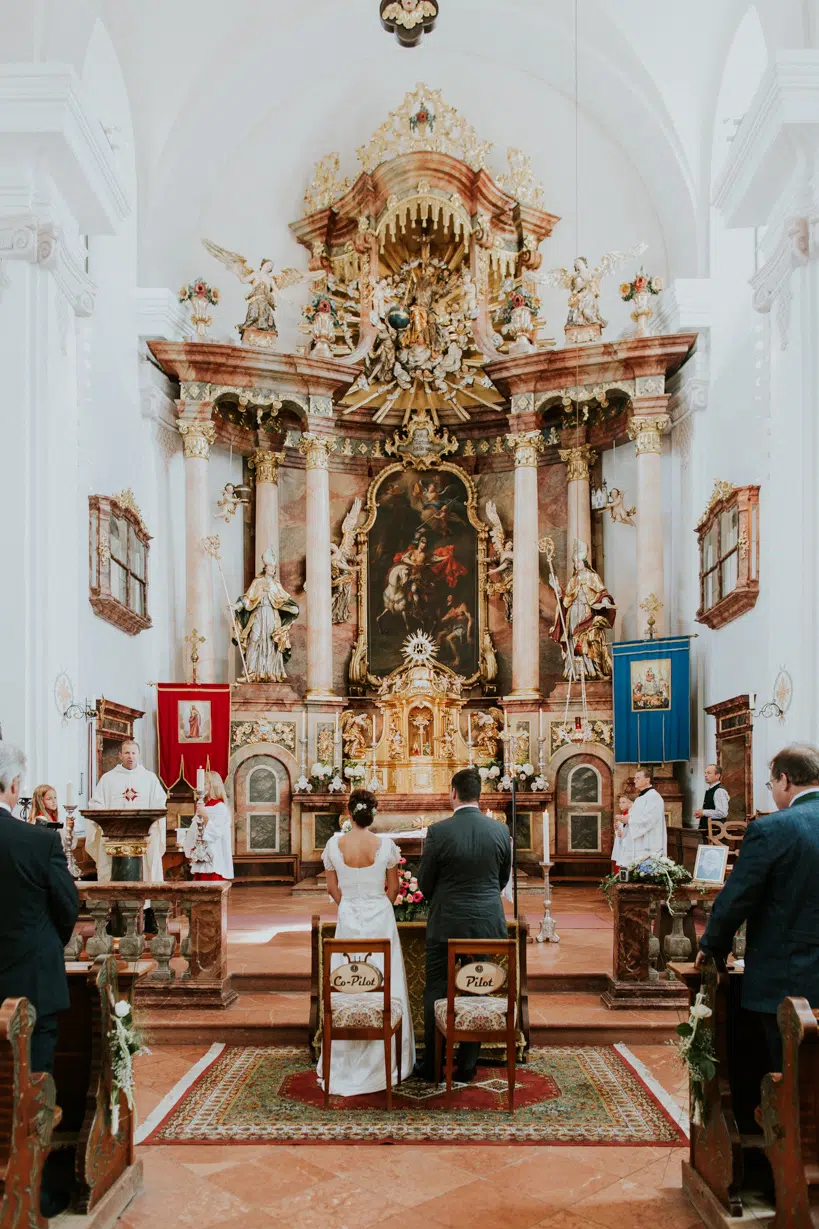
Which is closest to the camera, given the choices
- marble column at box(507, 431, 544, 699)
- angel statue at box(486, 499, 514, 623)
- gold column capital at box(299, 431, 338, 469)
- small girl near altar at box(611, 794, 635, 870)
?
small girl near altar at box(611, 794, 635, 870)

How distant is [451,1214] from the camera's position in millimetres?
5262

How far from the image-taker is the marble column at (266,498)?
58.4ft

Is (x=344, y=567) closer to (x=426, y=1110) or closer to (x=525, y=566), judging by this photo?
(x=525, y=566)

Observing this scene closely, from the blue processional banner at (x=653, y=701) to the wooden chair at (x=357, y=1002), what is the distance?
9.34m

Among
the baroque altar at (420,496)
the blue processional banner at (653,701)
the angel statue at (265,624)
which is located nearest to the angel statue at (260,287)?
the baroque altar at (420,496)

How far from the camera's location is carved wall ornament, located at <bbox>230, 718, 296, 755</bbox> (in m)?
16.5

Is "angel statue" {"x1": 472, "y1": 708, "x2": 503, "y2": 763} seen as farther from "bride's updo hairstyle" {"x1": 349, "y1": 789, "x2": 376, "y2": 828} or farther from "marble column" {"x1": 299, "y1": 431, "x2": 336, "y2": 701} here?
"bride's updo hairstyle" {"x1": 349, "y1": 789, "x2": 376, "y2": 828}

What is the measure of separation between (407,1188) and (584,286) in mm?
13358

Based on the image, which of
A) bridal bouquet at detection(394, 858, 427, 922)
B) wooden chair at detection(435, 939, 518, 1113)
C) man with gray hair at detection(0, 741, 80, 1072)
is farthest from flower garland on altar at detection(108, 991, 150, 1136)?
bridal bouquet at detection(394, 858, 427, 922)

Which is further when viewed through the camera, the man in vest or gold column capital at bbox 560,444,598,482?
gold column capital at bbox 560,444,598,482

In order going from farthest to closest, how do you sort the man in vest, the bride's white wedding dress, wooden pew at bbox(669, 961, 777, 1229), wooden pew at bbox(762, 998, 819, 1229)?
the man in vest
the bride's white wedding dress
wooden pew at bbox(669, 961, 777, 1229)
wooden pew at bbox(762, 998, 819, 1229)

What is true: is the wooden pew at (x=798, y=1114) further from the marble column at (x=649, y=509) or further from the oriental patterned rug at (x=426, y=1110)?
the marble column at (x=649, y=509)

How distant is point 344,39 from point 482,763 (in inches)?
383

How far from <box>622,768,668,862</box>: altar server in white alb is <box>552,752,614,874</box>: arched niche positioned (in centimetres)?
481
